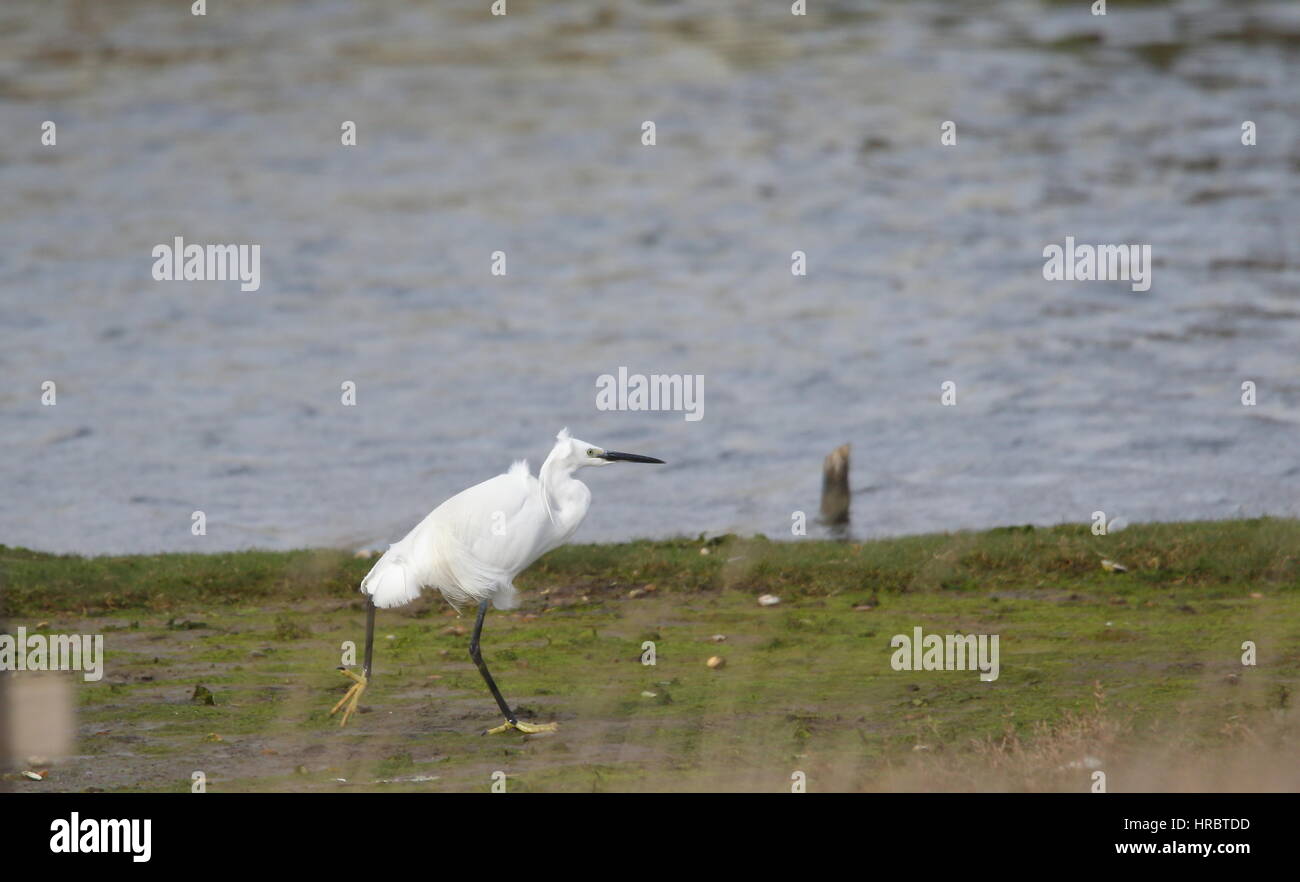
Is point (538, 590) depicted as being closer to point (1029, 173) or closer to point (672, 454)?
point (672, 454)

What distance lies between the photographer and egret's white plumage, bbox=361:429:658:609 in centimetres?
1140

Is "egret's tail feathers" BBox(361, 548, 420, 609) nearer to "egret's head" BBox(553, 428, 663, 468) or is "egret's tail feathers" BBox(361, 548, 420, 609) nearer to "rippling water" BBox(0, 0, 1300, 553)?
"egret's head" BBox(553, 428, 663, 468)

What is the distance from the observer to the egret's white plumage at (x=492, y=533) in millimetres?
11398

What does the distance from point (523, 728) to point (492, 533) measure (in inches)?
49.7

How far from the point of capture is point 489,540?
11.4m

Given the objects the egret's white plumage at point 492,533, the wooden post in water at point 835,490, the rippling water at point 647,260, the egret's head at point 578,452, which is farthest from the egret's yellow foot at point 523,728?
the wooden post in water at point 835,490

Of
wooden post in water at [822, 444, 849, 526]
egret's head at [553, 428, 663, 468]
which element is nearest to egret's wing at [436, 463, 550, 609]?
egret's head at [553, 428, 663, 468]

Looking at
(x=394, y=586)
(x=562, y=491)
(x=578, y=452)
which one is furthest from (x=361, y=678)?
(x=578, y=452)

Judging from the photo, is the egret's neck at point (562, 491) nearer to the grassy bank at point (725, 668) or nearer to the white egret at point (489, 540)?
the white egret at point (489, 540)

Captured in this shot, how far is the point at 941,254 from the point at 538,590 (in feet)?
76.1

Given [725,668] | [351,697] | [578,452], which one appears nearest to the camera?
[578,452]

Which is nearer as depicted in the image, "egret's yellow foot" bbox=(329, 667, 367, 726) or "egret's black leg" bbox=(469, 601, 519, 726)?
"egret's black leg" bbox=(469, 601, 519, 726)

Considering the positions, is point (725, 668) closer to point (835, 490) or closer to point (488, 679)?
point (488, 679)

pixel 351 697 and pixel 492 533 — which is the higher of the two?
pixel 492 533
